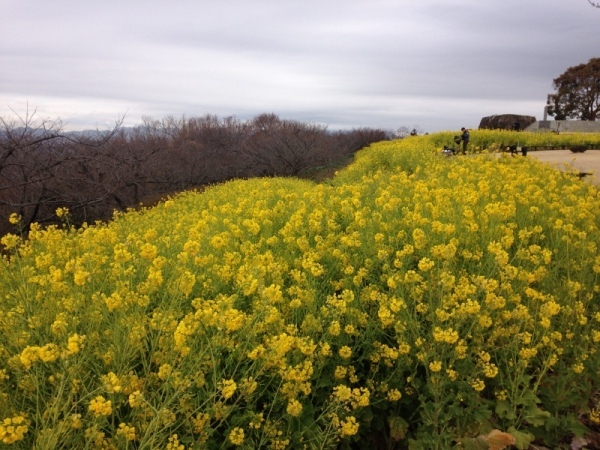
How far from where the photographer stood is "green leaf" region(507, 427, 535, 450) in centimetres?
254

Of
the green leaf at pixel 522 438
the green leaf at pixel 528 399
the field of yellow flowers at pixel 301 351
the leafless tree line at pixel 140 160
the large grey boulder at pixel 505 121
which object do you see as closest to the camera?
the field of yellow flowers at pixel 301 351

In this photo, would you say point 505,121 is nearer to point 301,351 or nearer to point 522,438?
point 522,438

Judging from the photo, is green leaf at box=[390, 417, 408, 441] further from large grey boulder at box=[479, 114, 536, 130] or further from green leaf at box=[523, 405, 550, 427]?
large grey boulder at box=[479, 114, 536, 130]

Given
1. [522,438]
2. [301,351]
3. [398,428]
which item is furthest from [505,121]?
[301,351]

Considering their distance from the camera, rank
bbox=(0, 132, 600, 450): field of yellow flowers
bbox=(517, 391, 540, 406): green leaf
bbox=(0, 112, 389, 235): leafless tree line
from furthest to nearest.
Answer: bbox=(0, 112, 389, 235): leafless tree line
bbox=(517, 391, 540, 406): green leaf
bbox=(0, 132, 600, 450): field of yellow flowers

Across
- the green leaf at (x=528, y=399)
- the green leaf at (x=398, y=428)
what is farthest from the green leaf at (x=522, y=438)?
the green leaf at (x=398, y=428)

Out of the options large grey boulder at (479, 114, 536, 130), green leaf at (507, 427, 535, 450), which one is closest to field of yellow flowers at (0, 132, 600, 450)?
green leaf at (507, 427, 535, 450)

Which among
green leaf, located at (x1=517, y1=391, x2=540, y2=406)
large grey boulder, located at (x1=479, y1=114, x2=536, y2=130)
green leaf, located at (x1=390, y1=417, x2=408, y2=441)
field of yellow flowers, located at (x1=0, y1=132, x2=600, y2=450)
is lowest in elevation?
green leaf, located at (x1=390, y1=417, x2=408, y2=441)

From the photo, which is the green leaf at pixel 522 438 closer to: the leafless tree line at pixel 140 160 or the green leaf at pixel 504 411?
the green leaf at pixel 504 411

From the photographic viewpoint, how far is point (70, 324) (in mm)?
2566

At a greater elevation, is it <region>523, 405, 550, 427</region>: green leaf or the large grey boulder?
the large grey boulder

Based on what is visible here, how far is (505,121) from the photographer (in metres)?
34.8

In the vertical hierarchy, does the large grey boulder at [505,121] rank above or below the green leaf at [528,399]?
above

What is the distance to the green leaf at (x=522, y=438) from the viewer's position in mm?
2540
